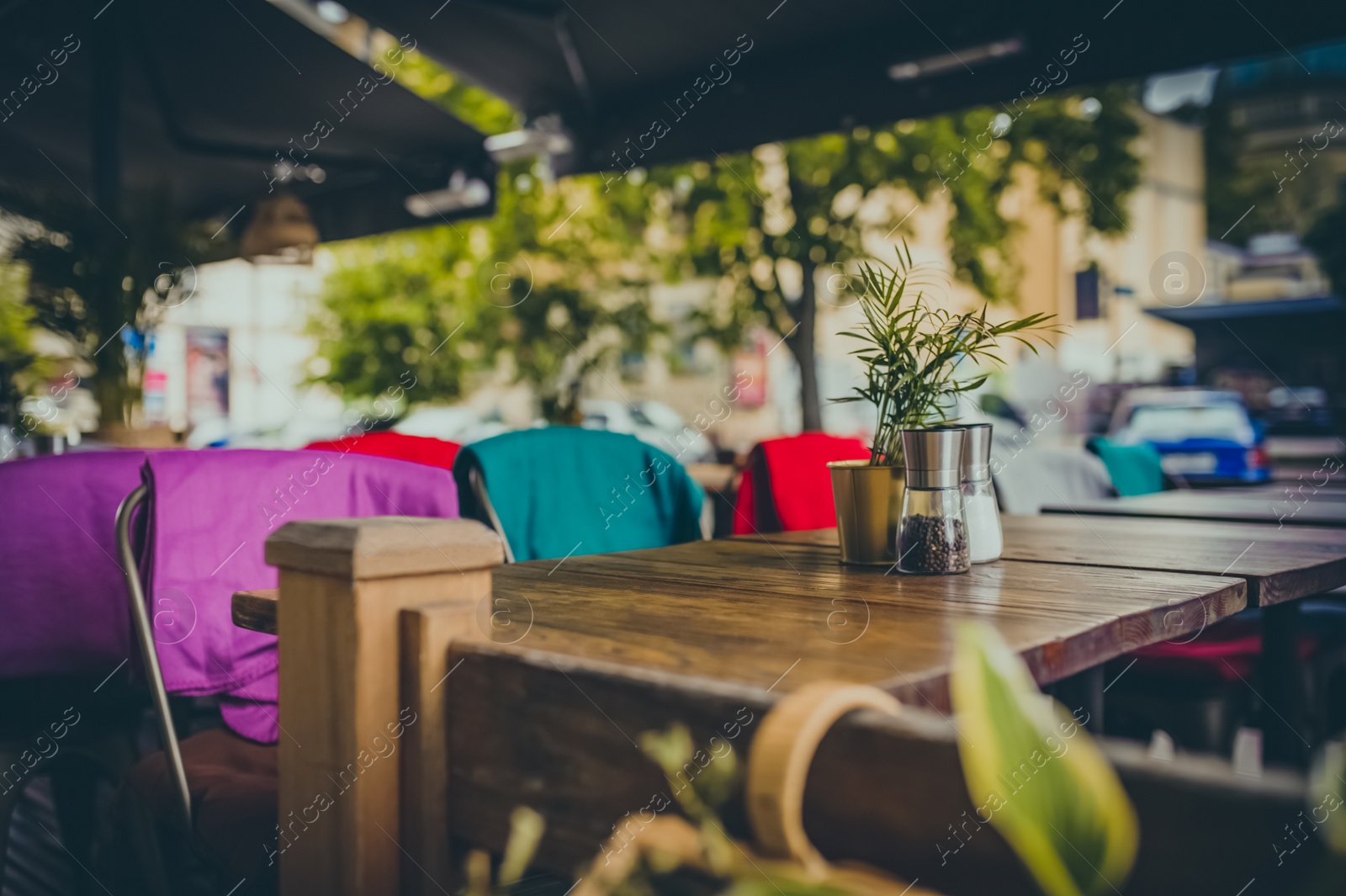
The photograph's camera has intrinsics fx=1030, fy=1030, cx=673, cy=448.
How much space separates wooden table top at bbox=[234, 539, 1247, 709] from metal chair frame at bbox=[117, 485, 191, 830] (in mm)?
222

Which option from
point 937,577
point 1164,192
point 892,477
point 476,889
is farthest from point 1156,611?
point 1164,192

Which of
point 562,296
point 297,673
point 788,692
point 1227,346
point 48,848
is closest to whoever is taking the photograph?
point 788,692

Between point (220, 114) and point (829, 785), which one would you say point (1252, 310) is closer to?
point (220, 114)

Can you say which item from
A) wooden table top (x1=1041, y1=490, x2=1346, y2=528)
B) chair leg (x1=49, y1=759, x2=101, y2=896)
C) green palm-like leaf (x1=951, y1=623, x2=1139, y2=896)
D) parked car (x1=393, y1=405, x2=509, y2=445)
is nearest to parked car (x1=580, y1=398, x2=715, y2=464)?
parked car (x1=393, y1=405, x2=509, y2=445)

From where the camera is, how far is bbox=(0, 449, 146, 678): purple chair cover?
4.84 feet

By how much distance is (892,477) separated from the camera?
1408 mm

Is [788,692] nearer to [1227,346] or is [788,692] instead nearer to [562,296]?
[562,296]

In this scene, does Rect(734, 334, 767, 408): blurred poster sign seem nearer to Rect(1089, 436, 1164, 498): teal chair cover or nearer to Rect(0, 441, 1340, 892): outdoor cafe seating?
Rect(1089, 436, 1164, 498): teal chair cover

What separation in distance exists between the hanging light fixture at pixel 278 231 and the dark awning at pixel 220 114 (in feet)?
1.21

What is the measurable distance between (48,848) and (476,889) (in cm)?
153

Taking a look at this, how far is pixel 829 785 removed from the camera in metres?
0.60

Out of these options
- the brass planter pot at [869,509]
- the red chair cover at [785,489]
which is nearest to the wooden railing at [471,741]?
the brass planter pot at [869,509]

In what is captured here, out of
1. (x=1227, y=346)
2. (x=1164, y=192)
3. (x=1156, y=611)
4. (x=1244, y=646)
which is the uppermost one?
(x=1164, y=192)

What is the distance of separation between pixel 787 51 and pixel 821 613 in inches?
103
